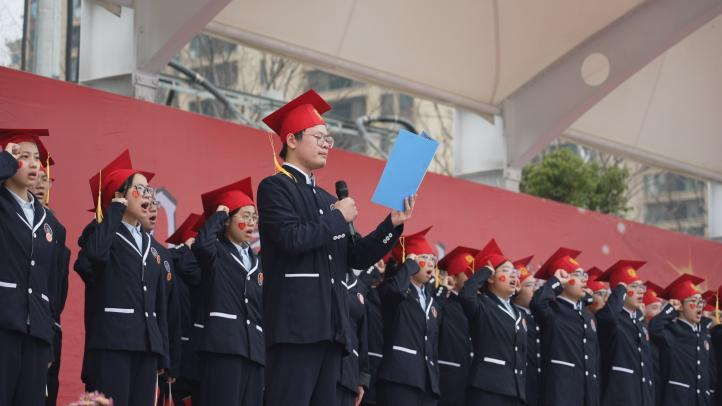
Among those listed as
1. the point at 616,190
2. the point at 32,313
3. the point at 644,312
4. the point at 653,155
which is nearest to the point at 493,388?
the point at 644,312

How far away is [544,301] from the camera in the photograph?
8086 millimetres

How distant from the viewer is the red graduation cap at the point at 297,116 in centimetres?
476

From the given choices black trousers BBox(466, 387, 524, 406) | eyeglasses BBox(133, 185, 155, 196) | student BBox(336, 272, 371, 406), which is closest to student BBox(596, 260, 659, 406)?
black trousers BBox(466, 387, 524, 406)

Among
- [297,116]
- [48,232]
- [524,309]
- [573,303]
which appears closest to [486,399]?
[524,309]

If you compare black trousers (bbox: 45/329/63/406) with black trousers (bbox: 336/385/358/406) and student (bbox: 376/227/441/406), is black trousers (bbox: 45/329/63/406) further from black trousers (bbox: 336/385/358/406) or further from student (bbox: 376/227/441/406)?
student (bbox: 376/227/441/406)

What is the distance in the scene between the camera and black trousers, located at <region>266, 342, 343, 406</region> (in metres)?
4.40

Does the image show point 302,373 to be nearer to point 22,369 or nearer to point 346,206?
point 346,206

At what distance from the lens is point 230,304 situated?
636cm

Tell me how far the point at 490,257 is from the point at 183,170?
221 cm

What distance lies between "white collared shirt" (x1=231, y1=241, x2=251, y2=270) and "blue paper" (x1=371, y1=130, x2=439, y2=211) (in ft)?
7.36

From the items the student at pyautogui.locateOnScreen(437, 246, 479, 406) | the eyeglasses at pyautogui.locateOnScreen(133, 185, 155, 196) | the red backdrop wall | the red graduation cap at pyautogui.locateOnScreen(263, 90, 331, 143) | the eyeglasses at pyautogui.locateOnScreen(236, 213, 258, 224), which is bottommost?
the student at pyautogui.locateOnScreen(437, 246, 479, 406)

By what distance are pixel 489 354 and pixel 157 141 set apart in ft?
8.62

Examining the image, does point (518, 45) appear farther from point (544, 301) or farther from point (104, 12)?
point (104, 12)

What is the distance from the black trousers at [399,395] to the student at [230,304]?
1145mm
